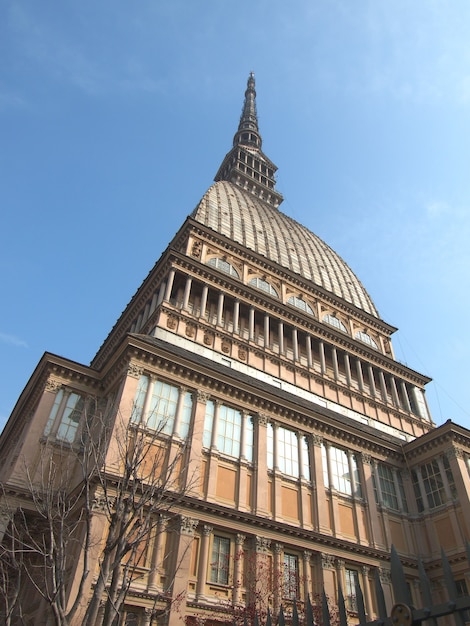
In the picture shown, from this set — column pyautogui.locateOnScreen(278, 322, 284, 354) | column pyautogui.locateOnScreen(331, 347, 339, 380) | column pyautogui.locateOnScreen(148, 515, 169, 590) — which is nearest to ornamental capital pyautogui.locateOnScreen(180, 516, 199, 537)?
column pyautogui.locateOnScreen(148, 515, 169, 590)

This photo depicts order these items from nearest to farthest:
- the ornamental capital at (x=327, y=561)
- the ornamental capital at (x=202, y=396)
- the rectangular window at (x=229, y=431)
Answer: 1. the ornamental capital at (x=327, y=561)
2. the rectangular window at (x=229, y=431)
3. the ornamental capital at (x=202, y=396)

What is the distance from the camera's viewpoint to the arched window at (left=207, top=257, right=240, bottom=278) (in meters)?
45.5

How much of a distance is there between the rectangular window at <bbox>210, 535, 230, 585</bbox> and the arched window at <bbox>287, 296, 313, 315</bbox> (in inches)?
1043

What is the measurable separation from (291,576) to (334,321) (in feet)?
95.0

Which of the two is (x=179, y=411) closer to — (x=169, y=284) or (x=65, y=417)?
(x=65, y=417)

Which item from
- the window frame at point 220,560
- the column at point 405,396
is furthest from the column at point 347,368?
the window frame at point 220,560

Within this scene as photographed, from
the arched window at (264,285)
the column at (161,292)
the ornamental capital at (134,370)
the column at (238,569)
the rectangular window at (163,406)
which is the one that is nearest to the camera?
the column at (238,569)

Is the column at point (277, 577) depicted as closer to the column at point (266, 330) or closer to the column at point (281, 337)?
the column at point (266, 330)

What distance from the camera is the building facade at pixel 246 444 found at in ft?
79.3

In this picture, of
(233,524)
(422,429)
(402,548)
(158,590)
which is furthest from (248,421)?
(422,429)

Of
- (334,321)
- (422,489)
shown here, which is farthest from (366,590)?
(334,321)

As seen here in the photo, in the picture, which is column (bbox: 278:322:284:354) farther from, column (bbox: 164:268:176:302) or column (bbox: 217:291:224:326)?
column (bbox: 164:268:176:302)

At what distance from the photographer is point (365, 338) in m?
52.7

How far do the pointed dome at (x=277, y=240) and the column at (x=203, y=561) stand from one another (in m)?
29.7
